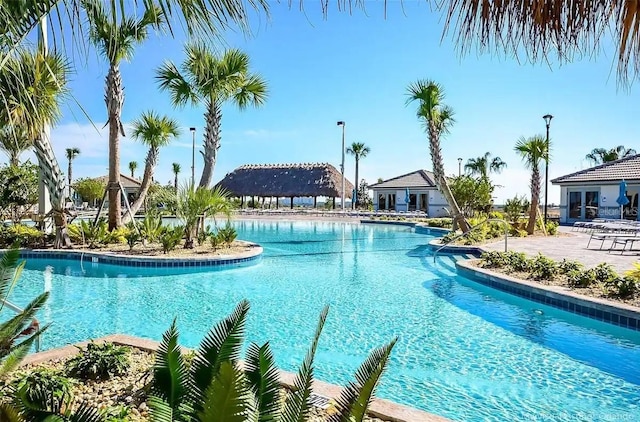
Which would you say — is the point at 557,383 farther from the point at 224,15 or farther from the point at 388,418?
the point at 224,15

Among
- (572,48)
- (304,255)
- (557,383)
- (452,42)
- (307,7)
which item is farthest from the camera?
(304,255)

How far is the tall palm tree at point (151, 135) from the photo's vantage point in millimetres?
16344

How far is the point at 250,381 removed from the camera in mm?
2166

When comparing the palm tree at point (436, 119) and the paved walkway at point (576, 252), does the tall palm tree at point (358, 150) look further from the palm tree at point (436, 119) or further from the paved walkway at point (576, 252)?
the paved walkway at point (576, 252)


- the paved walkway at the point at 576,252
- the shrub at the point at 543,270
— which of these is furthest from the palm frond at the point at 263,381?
the paved walkway at the point at 576,252

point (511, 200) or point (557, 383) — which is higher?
point (511, 200)

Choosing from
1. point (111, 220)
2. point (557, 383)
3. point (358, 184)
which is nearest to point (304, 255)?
point (111, 220)

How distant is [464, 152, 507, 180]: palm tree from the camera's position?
175ft

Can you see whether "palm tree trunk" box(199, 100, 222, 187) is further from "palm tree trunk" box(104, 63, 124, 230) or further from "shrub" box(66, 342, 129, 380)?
"shrub" box(66, 342, 129, 380)

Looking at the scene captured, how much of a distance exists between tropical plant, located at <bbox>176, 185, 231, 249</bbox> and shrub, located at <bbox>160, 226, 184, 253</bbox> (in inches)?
9.0

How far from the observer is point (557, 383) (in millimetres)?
4703

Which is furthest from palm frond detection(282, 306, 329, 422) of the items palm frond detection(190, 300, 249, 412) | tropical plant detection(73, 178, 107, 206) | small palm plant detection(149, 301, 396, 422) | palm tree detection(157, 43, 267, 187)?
tropical plant detection(73, 178, 107, 206)

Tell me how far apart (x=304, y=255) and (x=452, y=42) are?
12345 mm

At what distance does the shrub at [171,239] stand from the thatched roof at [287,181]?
1298 inches
